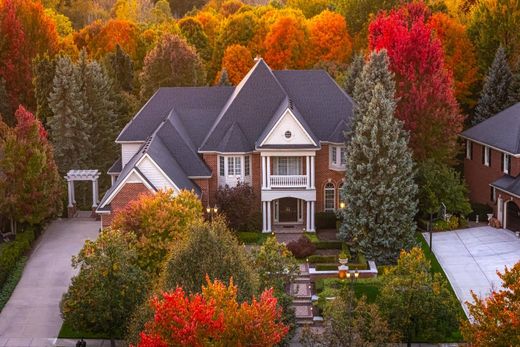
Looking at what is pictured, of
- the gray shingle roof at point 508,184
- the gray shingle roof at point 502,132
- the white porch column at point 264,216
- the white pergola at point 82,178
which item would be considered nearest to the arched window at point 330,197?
the white porch column at point 264,216

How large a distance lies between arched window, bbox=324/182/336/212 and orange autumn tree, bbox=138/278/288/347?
2599 centimetres

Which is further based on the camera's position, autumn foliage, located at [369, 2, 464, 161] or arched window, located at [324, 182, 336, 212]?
autumn foliage, located at [369, 2, 464, 161]

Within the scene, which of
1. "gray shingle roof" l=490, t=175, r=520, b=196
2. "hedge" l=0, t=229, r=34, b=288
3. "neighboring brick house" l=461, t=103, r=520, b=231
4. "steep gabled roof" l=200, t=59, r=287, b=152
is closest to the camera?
"hedge" l=0, t=229, r=34, b=288

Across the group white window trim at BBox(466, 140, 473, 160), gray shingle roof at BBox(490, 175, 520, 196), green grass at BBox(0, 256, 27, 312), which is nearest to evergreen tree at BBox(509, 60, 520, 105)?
white window trim at BBox(466, 140, 473, 160)

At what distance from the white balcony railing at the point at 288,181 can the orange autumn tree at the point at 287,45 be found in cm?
2676

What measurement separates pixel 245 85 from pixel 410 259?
66.9 feet

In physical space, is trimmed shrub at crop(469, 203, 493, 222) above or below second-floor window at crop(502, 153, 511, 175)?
below

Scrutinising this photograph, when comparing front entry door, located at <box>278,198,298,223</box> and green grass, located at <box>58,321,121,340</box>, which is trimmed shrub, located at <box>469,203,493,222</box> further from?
green grass, located at <box>58,321,121,340</box>

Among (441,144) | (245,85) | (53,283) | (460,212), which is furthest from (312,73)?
(53,283)

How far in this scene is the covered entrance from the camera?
49094 mm

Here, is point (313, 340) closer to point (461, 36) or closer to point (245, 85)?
point (245, 85)

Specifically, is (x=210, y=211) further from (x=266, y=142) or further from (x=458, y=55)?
(x=458, y=55)

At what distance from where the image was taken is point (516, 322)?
25844 mm

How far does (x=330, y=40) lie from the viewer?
7719cm
